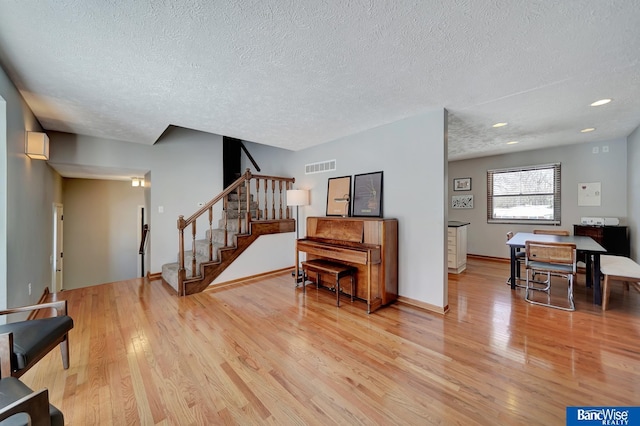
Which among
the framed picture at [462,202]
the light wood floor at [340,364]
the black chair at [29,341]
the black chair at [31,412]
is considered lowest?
the light wood floor at [340,364]

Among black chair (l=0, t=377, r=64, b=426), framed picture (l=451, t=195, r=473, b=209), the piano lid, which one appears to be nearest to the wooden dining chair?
the piano lid

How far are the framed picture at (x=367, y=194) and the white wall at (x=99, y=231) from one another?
231 inches

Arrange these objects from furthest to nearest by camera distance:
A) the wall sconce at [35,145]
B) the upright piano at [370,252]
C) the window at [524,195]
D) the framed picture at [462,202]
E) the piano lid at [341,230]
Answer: the framed picture at [462,202], the window at [524,195], the piano lid at [341,230], the upright piano at [370,252], the wall sconce at [35,145]

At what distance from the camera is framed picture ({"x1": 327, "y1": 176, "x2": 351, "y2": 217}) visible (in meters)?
4.00

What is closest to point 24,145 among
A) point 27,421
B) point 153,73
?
point 153,73

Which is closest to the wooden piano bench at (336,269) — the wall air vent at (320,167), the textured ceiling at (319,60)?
the wall air vent at (320,167)

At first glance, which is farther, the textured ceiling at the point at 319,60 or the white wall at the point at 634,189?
the white wall at the point at 634,189

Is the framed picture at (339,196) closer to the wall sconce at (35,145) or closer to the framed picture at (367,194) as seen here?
the framed picture at (367,194)

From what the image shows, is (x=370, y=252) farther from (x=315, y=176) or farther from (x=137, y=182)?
(x=137, y=182)

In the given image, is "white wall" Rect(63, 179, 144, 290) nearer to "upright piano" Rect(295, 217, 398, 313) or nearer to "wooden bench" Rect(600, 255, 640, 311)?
"upright piano" Rect(295, 217, 398, 313)

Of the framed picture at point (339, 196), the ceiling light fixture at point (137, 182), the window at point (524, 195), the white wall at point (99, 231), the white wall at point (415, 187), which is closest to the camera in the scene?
the white wall at point (415, 187)

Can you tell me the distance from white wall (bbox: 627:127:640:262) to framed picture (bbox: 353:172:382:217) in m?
3.80

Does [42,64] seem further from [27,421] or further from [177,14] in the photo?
[27,421]

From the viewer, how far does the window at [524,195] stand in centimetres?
500
